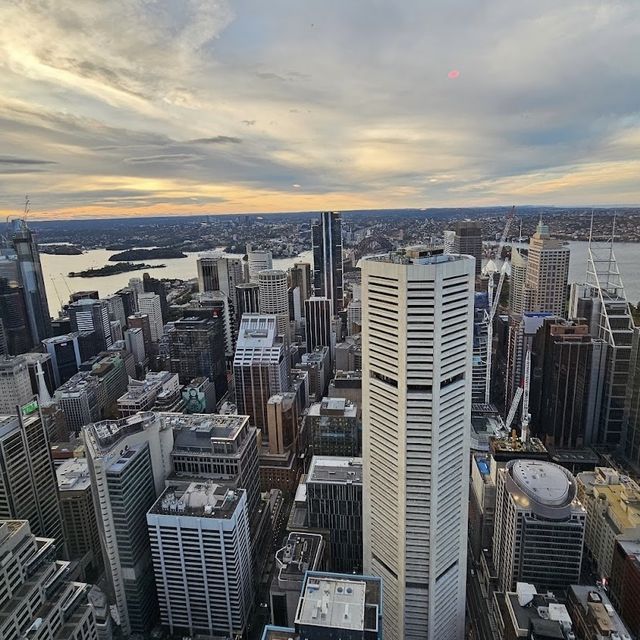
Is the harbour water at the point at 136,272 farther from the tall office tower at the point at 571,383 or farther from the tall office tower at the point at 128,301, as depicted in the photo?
the tall office tower at the point at 571,383

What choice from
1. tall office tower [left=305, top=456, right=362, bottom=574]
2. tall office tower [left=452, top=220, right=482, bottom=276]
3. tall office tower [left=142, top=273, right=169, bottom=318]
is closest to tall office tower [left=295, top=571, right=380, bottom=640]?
tall office tower [left=305, top=456, right=362, bottom=574]

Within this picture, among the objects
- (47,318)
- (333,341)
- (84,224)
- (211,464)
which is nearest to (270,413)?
(211,464)

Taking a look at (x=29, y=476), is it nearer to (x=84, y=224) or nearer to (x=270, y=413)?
(x=270, y=413)

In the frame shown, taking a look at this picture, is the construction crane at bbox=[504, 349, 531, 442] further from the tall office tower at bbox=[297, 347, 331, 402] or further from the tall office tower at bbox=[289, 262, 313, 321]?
the tall office tower at bbox=[289, 262, 313, 321]

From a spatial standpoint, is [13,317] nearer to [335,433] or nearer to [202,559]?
[335,433]

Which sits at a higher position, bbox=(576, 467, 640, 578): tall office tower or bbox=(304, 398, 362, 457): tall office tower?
bbox=(304, 398, 362, 457): tall office tower
